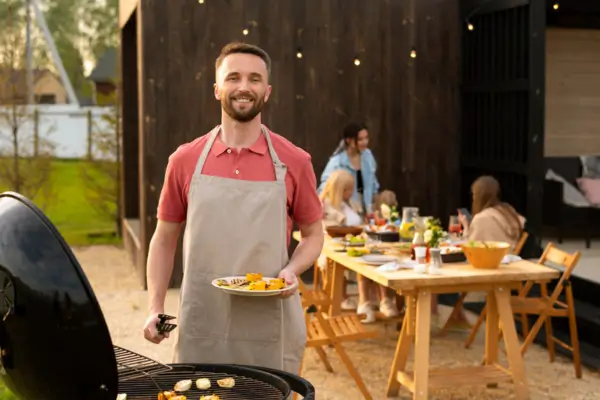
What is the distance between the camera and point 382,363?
653 cm

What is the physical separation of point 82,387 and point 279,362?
35.2 inches

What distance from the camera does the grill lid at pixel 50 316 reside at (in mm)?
2078

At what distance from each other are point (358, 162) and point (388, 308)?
1.57 meters

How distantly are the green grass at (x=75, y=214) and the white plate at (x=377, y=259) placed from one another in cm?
728

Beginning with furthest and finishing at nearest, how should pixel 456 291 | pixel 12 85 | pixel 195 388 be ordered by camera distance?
pixel 12 85 → pixel 456 291 → pixel 195 388

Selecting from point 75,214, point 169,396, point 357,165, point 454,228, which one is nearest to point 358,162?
point 357,165

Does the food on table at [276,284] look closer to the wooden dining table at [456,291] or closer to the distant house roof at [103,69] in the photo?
the wooden dining table at [456,291]

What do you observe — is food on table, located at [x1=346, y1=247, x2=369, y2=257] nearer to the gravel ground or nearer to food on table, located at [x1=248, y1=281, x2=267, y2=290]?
the gravel ground

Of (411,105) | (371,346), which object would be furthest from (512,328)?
(411,105)

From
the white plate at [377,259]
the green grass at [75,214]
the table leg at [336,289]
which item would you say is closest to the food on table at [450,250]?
the white plate at [377,259]

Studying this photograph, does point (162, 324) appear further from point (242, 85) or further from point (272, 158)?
point (242, 85)

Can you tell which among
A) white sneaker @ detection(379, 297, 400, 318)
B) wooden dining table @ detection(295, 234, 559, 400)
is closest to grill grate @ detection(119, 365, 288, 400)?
wooden dining table @ detection(295, 234, 559, 400)

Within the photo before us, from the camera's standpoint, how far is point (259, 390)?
2496 mm

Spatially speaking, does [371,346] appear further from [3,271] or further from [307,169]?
[3,271]
